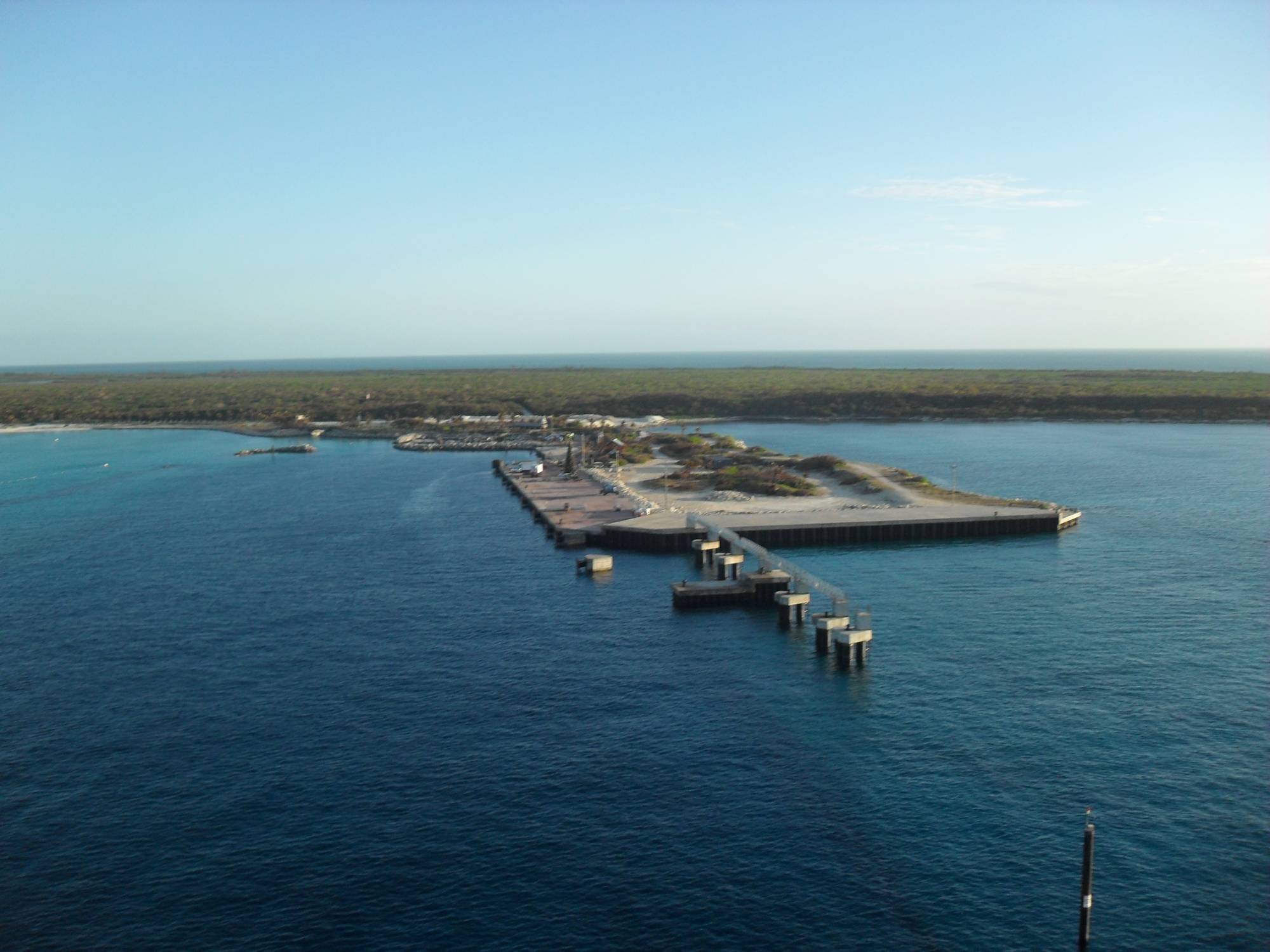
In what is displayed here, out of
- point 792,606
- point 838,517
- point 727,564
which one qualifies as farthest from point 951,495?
point 792,606

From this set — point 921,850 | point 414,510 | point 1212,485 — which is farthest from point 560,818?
point 1212,485

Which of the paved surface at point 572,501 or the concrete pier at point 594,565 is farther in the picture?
the paved surface at point 572,501

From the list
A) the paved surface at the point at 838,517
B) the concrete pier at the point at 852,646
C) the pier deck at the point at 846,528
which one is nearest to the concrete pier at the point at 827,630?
the concrete pier at the point at 852,646

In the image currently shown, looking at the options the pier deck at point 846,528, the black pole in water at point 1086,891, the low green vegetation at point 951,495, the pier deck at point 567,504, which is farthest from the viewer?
the low green vegetation at point 951,495

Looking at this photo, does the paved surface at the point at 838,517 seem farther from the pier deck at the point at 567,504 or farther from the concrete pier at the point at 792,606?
the concrete pier at the point at 792,606

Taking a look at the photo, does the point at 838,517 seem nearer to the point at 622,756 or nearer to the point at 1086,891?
the point at 622,756
